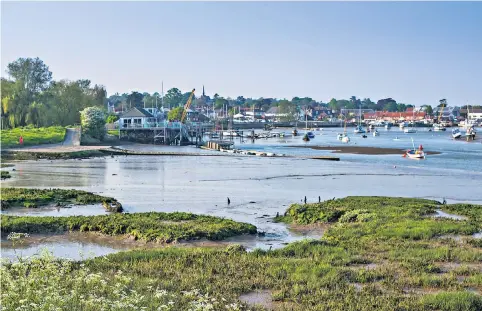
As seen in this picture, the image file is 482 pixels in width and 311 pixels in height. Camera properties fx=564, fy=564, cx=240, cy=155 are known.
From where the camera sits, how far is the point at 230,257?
67.2 feet

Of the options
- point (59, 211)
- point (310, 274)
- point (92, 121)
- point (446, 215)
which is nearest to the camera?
point (310, 274)

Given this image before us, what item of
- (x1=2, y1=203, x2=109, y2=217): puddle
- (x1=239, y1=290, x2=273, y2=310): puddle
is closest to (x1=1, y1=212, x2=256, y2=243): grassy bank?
(x1=2, y1=203, x2=109, y2=217): puddle

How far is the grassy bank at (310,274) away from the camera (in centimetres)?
1459

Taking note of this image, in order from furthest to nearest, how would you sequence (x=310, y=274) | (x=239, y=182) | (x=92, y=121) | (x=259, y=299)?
(x=92, y=121) → (x=239, y=182) → (x=310, y=274) → (x=259, y=299)

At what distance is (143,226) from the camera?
86.4 feet

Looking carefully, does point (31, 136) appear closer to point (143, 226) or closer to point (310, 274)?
point (143, 226)

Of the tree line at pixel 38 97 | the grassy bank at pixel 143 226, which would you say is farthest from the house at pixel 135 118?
the grassy bank at pixel 143 226

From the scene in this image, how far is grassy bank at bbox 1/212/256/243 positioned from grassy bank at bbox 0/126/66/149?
55073 millimetres

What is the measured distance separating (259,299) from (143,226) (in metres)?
11.5

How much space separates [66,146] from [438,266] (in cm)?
7235

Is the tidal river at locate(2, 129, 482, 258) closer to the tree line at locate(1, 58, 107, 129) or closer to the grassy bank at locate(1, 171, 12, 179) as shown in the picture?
the grassy bank at locate(1, 171, 12, 179)

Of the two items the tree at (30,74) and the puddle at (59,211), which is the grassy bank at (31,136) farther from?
the puddle at (59,211)

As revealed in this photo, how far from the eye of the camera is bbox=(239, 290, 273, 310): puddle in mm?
15484

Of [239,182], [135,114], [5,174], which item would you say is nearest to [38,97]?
[135,114]
